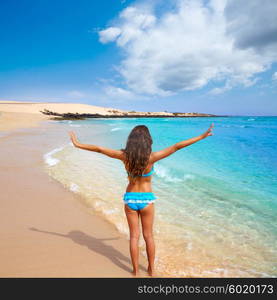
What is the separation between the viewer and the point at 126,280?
3.11 m

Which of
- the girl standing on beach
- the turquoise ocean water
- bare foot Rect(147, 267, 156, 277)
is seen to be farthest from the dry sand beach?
the girl standing on beach

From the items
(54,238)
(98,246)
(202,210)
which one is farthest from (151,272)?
(202,210)

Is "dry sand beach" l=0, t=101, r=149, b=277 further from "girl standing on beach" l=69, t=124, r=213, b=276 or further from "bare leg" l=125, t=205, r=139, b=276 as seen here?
"girl standing on beach" l=69, t=124, r=213, b=276

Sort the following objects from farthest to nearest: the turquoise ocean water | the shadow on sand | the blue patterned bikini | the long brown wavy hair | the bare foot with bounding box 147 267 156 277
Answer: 1. the turquoise ocean water
2. the shadow on sand
3. the bare foot with bounding box 147 267 156 277
4. the blue patterned bikini
5. the long brown wavy hair

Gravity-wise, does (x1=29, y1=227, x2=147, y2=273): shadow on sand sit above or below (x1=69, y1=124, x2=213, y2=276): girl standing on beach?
below

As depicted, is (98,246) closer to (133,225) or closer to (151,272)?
(151,272)

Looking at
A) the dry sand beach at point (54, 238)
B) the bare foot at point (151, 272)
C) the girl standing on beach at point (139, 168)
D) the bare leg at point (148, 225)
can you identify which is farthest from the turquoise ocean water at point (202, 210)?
the girl standing on beach at point (139, 168)

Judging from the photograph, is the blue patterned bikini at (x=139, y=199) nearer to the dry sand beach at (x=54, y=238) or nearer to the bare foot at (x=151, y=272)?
the bare foot at (x=151, y=272)

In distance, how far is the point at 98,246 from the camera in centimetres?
398

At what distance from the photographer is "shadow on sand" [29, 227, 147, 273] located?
11.9 feet

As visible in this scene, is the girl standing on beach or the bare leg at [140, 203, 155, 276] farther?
the bare leg at [140, 203, 155, 276]

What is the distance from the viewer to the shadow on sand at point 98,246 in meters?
3.62

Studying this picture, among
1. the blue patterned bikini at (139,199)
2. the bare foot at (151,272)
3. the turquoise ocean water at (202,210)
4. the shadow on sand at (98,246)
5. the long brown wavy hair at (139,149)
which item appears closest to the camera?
the long brown wavy hair at (139,149)

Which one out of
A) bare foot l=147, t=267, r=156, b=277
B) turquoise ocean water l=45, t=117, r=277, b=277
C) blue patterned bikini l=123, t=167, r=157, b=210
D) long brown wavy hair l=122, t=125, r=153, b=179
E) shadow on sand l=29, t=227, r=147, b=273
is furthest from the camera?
turquoise ocean water l=45, t=117, r=277, b=277
